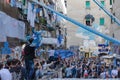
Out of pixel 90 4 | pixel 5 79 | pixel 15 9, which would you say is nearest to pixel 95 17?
pixel 90 4

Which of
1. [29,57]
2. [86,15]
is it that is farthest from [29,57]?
[86,15]

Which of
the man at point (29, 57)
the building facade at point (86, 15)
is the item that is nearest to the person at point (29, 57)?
the man at point (29, 57)

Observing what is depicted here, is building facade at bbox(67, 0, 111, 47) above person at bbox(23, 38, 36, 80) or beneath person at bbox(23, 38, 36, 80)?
above

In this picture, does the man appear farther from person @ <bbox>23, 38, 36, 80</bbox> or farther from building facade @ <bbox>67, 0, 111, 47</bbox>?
building facade @ <bbox>67, 0, 111, 47</bbox>

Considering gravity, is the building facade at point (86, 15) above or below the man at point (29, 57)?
above

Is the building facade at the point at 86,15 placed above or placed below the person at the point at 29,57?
above

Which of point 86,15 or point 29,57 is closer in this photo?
point 29,57

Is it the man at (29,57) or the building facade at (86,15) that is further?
the building facade at (86,15)

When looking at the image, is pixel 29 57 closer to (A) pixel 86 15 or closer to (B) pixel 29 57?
(B) pixel 29 57

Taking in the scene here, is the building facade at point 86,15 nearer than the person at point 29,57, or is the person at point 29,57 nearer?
the person at point 29,57

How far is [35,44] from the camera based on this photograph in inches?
619

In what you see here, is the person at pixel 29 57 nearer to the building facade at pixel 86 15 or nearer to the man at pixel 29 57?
the man at pixel 29 57

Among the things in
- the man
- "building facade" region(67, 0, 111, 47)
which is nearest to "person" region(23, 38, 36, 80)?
the man

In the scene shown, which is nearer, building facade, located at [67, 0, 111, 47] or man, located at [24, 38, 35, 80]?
man, located at [24, 38, 35, 80]
